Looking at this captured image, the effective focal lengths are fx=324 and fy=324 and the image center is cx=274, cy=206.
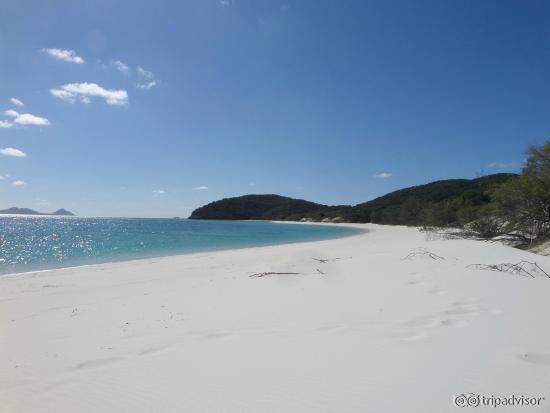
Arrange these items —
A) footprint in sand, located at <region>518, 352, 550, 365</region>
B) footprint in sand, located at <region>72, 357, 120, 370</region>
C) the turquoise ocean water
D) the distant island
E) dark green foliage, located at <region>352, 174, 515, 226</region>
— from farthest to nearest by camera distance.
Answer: the distant island < dark green foliage, located at <region>352, 174, 515, 226</region> < the turquoise ocean water < footprint in sand, located at <region>72, 357, 120, 370</region> < footprint in sand, located at <region>518, 352, 550, 365</region>

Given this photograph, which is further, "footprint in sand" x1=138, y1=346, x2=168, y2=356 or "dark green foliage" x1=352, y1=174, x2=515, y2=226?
"dark green foliage" x1=352, y1=174, x2=515, y2=226

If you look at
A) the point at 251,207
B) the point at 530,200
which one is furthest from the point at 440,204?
the point at 251,207

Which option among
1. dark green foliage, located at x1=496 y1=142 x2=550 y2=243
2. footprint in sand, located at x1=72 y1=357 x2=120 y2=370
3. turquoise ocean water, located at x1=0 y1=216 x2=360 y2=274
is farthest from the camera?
turquoise ocean water, located at x1=0 y1=216 x2=360 y2=274

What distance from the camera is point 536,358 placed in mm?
3074

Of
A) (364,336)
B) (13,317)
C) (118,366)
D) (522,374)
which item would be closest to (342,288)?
(364,336)

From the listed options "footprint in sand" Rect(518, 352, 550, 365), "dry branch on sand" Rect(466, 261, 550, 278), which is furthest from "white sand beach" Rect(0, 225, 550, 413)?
"dry branch on sand" Rect(466, 261, 550, 278)

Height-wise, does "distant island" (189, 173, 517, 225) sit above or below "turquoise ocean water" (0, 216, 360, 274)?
above

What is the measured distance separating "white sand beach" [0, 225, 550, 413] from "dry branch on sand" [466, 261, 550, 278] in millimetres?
226

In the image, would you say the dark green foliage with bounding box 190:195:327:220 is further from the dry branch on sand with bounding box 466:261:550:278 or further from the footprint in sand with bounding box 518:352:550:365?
the footprint in sand with bounding box 518:352:550:365

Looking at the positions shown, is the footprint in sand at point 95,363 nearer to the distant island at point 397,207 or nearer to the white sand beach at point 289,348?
the white sand beach at point 289,348

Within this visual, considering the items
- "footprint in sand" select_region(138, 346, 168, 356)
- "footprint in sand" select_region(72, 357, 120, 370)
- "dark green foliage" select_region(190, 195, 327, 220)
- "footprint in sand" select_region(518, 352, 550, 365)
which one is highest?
"dark green foliage" select_region(190, 195, 327, 220)

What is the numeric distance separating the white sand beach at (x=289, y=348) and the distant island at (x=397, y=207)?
17929 millimetres

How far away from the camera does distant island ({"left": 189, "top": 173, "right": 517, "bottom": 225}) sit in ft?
107

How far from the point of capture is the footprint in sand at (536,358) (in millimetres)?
3002
